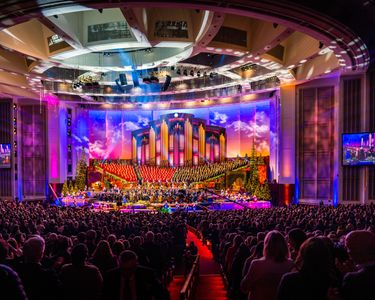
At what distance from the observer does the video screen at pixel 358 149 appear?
65.3 feet

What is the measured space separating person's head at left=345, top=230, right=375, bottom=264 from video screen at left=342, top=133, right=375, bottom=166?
19.1m

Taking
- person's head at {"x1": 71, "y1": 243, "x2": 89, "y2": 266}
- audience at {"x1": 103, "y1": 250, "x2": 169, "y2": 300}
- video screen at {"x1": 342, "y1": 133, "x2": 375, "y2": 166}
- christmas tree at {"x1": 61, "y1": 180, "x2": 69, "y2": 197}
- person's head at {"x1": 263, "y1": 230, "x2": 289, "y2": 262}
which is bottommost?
christmas tree at {"x1": 61, "y1": 180, "x2": 69, "y2": 197}

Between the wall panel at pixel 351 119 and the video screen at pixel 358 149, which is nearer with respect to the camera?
the video screen at pixel 358 149

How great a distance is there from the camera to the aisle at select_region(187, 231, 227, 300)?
6363 mm

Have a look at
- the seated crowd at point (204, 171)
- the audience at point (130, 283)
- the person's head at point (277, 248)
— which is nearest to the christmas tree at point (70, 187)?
the seated crowd at point (204, 171)

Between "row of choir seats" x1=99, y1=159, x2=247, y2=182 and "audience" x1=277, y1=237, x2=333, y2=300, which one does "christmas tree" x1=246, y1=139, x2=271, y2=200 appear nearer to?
"row of choir seats" x1=99, y1=159, x2=247, y2=182

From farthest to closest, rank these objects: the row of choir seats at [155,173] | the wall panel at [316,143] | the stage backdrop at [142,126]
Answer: the row of choir seats at [155,173] < the stage backdrop at [142,126] < the wall panel at [316,143]

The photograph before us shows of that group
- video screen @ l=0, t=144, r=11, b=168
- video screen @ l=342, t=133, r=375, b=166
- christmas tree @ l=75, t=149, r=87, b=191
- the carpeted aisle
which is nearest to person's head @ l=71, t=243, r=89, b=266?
the carpeted aisle

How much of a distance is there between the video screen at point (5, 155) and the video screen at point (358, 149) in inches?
910

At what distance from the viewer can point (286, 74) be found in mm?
22797

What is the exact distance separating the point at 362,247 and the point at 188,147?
1102 inches

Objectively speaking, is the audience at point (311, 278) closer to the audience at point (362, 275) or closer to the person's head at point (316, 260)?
the person's head at point (316, 260)

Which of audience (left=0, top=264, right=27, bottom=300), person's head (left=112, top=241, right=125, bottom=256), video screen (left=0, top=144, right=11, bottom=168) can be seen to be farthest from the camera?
video screen (left=0, top=144, right=11, bottom=168)

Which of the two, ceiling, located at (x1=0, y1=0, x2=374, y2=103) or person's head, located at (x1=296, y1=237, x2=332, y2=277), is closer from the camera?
person's head, located at (x1=296, y1=237, x2=332, y2=277)
